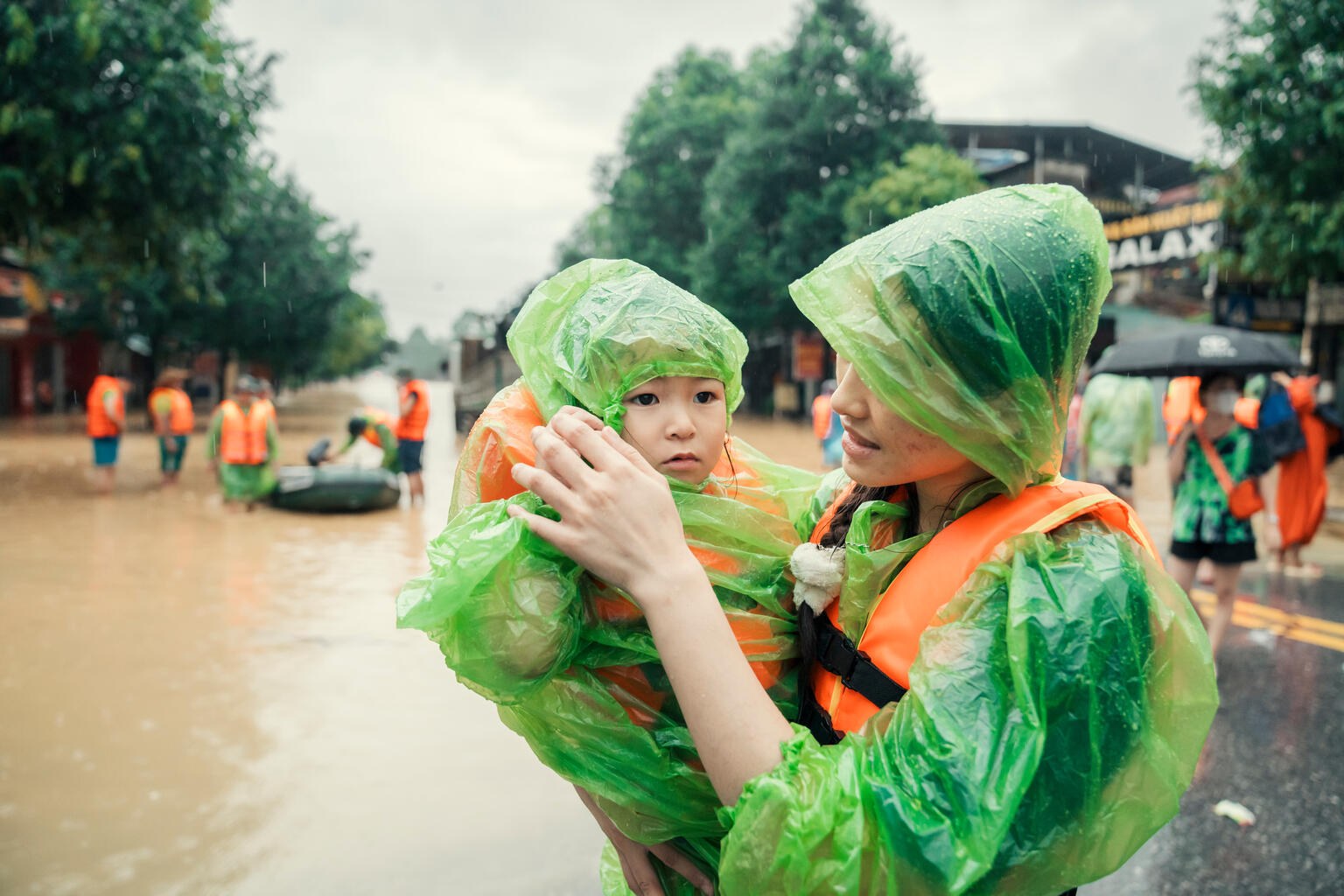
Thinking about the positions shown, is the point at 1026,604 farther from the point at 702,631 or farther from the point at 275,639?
the point at 275,639

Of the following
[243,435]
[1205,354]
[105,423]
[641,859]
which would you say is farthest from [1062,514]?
[105,423]

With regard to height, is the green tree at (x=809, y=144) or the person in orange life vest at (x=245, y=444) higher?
the green tree at (x=809, y=144)

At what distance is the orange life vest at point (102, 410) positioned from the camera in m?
11.3

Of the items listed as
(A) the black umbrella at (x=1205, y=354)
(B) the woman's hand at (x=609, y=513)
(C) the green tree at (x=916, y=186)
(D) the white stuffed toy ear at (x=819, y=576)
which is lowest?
(D) the white stuffed toy ear at (x=819, y=576)

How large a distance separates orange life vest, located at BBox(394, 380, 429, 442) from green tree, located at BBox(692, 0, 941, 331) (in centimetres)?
1401

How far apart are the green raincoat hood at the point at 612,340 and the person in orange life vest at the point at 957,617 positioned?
0.27m

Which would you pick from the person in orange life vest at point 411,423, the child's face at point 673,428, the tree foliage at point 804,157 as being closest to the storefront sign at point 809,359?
the tree foliage at point 804,157

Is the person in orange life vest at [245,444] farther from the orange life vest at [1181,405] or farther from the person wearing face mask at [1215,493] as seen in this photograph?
the person wearing face mask at [1215,493]

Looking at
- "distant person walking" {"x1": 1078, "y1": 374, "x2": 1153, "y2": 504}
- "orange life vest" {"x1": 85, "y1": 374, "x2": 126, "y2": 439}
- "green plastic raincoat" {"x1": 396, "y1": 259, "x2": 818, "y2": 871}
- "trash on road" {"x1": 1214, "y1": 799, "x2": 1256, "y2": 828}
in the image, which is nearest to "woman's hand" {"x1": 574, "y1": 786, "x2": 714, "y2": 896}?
"green plastic raincoat" {"x1": 396, "y1": 259, "x2": 818, "y2": 871}

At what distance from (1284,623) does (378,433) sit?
972 cm

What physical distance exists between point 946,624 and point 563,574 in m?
0.53

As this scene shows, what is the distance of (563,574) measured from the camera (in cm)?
127

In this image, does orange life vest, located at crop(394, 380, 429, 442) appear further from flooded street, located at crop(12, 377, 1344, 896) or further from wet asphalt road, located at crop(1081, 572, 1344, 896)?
wet asphalt road, located at crop(1081, 572, 1344, 896)

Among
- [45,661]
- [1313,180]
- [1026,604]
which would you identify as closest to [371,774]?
[45,661]
